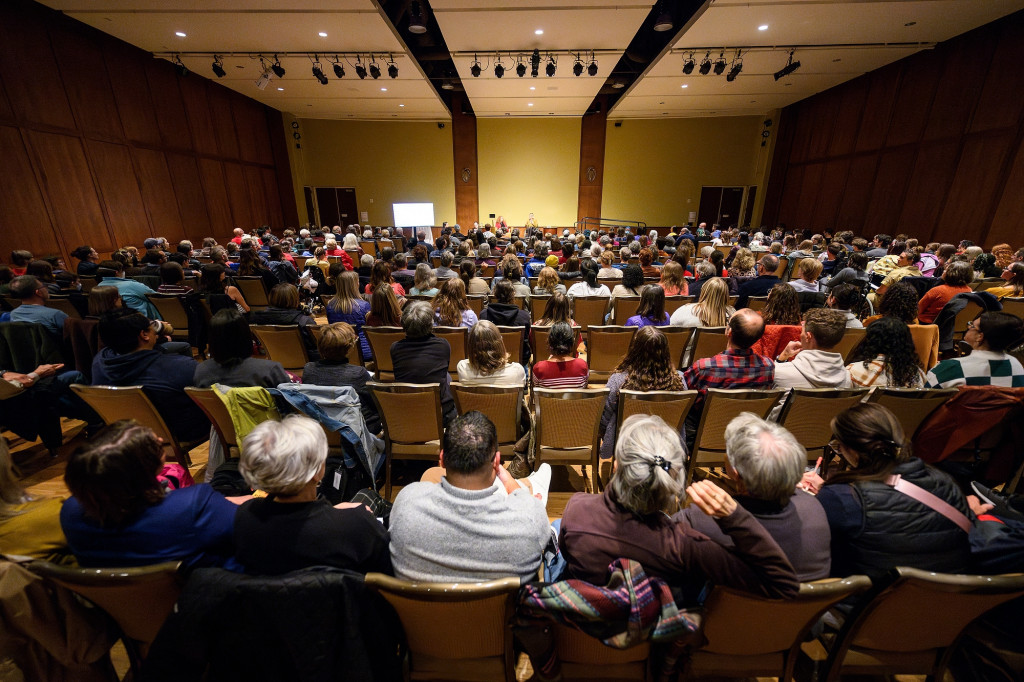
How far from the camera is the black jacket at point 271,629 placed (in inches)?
42.3

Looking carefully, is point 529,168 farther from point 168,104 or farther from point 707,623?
point 707,623

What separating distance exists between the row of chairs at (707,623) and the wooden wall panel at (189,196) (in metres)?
11.7

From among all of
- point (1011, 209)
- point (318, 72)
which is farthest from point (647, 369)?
point (318, 72)

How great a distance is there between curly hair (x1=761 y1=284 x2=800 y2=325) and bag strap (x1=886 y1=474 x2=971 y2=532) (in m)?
2.28

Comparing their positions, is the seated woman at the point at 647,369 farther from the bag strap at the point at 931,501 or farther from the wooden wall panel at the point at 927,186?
the wooden wall panel at the point at 927,186

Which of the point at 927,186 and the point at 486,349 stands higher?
the point at 927,186

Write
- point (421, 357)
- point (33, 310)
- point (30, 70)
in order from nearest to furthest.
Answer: point (421, 357)
point (33, 310)
point (30, 70)

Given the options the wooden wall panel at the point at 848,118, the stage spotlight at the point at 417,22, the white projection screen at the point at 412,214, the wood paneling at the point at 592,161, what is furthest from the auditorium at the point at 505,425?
the white projection screen at the point at 412,214

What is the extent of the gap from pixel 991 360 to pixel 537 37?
25.4ft

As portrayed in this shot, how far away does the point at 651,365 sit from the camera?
2.38m

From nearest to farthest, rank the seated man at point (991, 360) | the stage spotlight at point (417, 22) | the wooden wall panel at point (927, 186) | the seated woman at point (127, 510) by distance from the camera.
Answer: the seated woman at point (127, 510), the seated man at point (991, 360), the stage spotlight at point (417, 22), the wooden wall panel at point (927, 186)

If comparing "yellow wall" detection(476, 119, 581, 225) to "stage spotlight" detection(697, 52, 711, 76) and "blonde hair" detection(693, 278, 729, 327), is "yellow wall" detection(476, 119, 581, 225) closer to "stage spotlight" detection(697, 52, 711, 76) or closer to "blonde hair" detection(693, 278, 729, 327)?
"stage spotlight" detection(697, 52, 711, 76)

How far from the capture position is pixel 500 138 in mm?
14820

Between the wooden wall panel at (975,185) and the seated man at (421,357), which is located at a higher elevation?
the wooden wall panel at (975,185)
